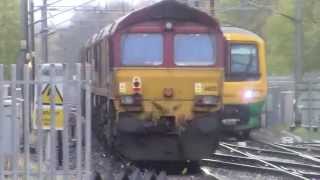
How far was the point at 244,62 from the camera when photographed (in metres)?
23.3

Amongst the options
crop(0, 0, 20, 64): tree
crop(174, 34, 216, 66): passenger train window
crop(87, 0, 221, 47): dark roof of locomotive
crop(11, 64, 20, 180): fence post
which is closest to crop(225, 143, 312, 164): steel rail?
crop(174, 34, 216, 66): passenger train window

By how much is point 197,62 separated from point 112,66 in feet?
5.04

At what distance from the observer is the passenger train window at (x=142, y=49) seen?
15383mm

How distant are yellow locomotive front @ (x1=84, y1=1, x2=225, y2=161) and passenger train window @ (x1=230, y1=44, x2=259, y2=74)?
25.5 ft

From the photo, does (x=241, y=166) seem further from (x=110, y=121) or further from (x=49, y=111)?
(x=49, y=111)

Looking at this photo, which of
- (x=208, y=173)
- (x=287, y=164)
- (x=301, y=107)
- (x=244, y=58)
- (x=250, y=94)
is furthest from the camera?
(x=301, y=107)

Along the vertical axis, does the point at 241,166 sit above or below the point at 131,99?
below

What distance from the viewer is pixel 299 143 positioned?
78.8 ft

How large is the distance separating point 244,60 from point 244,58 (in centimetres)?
5

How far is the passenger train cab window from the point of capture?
23.2 meters

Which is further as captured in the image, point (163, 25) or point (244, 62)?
point (244, 62)

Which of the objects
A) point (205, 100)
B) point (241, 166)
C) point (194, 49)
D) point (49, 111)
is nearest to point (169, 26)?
point (194, 49)

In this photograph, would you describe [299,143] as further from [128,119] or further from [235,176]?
[128,119]

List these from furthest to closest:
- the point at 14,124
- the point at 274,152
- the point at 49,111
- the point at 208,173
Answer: the point at 274,152 → the point at 208,173 → the point at 49,111 → the point at 14,124
